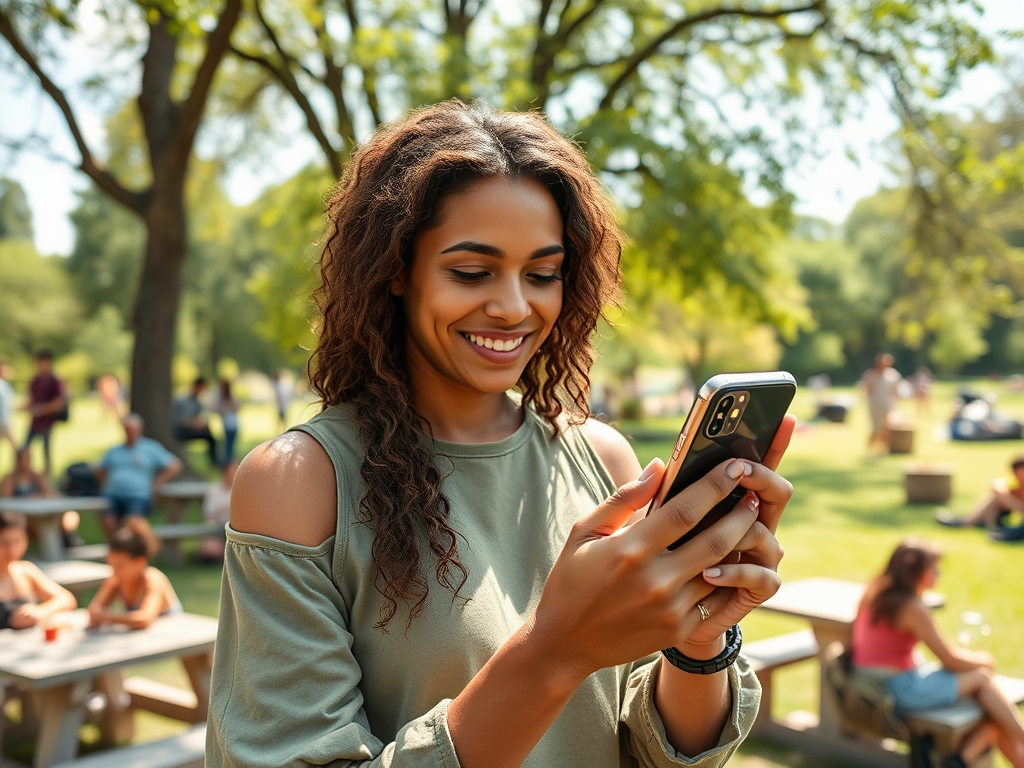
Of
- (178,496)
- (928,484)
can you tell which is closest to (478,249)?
(178,496)

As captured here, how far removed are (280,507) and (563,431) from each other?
0.66m

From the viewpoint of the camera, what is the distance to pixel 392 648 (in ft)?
4.53

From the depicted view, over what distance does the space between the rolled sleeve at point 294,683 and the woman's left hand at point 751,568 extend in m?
0.39

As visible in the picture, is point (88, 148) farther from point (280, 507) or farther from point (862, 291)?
point (862, 291)

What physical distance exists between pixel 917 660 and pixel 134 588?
470cm

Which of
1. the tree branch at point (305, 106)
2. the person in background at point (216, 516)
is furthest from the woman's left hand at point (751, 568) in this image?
the tree branch at point (305, 106)

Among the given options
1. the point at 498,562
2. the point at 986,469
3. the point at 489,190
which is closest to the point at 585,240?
the point at 489,190

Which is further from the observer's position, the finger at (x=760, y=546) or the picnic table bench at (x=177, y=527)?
the picnic table bench at (x=177, y=527)

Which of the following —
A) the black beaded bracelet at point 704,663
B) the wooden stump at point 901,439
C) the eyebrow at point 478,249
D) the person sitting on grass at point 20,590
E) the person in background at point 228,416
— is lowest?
the wooden stump at point 901,439

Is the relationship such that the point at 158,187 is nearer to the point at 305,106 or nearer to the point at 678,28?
the point at 305,106

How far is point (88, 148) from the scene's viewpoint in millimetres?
12086

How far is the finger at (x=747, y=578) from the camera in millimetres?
1235

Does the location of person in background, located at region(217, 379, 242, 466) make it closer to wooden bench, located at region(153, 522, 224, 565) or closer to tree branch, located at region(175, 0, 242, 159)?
tree branch, located at region(175, 0, 242, 159)

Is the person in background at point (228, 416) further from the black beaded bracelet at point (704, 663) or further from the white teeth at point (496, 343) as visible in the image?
the black beaded bracelet at point (704, 663)
